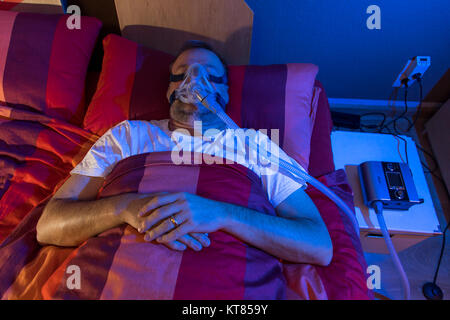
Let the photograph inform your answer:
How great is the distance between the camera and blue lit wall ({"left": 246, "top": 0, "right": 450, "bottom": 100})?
1.53 m

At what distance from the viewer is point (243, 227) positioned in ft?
2.86

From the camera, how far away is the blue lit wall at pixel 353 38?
60.4 inches

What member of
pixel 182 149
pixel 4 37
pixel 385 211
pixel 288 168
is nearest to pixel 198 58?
pixel 182 149

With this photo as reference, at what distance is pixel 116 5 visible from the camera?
5.12 feet

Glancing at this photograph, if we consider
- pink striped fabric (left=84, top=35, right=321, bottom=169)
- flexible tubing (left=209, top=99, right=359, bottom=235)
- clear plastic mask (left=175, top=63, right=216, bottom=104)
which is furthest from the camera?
pink striped fabric (left=84, top=35, right=321, bottom=169)

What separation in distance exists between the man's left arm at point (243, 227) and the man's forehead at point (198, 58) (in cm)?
66

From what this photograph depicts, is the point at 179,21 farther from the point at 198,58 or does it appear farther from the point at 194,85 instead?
the point at 194,85

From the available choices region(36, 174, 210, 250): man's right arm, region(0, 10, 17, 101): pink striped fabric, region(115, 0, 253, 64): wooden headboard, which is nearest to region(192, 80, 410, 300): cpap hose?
region(36, 174, 210, 250): man's right arm

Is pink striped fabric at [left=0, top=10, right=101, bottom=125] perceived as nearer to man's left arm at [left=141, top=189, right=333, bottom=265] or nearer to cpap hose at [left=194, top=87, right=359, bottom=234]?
cpap hose at [left=194, top=87, right=359, bottom=234]

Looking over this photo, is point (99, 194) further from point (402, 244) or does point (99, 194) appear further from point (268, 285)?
point (402, 244)

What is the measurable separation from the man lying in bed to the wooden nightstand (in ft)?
1.47

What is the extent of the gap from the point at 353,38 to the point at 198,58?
1099 mm

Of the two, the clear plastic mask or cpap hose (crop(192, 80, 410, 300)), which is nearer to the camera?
cpap hose (crop(192, 80, 410, 300))

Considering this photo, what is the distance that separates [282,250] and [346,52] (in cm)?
149
